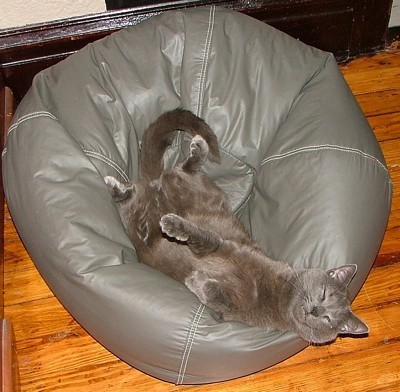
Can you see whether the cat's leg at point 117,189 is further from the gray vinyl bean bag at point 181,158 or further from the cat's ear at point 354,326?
the cat's ear at point 354,326

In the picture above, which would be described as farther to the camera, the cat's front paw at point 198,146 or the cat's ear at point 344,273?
the cat's front paw at point 198,146

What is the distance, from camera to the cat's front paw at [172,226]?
1655 millimetres

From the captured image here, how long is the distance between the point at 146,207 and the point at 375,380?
2.80ft

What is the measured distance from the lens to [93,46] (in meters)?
1.96

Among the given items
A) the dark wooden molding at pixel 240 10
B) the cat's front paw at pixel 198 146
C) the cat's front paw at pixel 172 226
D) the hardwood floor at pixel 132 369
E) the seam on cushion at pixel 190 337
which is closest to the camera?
the seam on cushion at pixel 190 337

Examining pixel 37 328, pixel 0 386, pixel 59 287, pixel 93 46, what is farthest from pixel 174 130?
pixel 0 386

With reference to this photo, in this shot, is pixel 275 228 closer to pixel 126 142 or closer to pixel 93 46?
pixel 126 142

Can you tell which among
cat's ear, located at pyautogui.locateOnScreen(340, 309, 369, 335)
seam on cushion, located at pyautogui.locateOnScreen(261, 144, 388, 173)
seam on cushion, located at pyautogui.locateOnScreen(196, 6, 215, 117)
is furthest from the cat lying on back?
seam on cushion, located at pyautogui.locateOnScreen(261, 144, 388, 173)

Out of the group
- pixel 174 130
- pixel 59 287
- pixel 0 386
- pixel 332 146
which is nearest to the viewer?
pixel 0 386

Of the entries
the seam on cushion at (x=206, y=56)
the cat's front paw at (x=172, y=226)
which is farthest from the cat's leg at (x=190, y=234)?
the seam on cushion at (x=206, y=56)

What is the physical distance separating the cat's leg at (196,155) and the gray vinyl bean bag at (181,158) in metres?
0.14

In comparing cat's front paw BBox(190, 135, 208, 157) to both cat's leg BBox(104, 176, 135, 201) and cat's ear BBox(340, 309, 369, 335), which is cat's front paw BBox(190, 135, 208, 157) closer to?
cat's leg BBox(104, 176, 135, 201)

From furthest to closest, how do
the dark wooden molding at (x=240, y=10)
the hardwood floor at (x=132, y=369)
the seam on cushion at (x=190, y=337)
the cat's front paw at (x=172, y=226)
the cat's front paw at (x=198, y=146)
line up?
the dark wooden molding at (x=240, y=10) < the cat's front paw at (x=198, y=146) < the hardwood floor at (x=132, y=369) < the cat's front paw at (x=172, y=226) < the seam on cushion at (x=190, y=337)

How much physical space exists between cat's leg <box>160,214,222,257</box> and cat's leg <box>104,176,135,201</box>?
0.21 meters
